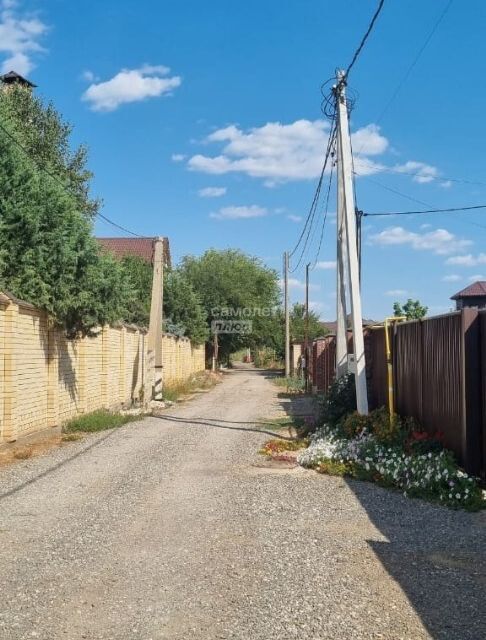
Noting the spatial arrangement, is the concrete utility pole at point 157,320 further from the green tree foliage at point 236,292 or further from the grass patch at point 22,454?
the green tree foliage at point 236,292

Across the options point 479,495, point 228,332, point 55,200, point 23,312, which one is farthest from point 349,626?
point 228,332

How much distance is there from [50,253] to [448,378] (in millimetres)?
7337

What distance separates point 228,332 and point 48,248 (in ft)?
136

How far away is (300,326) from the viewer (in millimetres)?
59531

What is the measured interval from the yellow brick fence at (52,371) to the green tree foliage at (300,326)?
36319mm

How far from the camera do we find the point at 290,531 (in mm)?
6363

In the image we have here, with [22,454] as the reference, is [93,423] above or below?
above

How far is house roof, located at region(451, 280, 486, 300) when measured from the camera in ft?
146

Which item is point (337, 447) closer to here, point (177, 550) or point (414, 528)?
point (414, 528)

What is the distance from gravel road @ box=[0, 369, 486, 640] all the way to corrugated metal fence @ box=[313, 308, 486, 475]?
0.97 meters

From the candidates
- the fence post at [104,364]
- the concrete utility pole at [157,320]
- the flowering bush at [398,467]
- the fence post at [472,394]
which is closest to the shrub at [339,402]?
the flowering bush at [398,467]

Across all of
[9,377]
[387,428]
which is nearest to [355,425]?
[387,428]

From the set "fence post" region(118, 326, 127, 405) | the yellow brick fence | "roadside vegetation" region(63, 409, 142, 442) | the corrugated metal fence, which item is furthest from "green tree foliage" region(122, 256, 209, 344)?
the corrugated metal fence

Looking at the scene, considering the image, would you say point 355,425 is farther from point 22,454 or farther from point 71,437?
point 71,437
